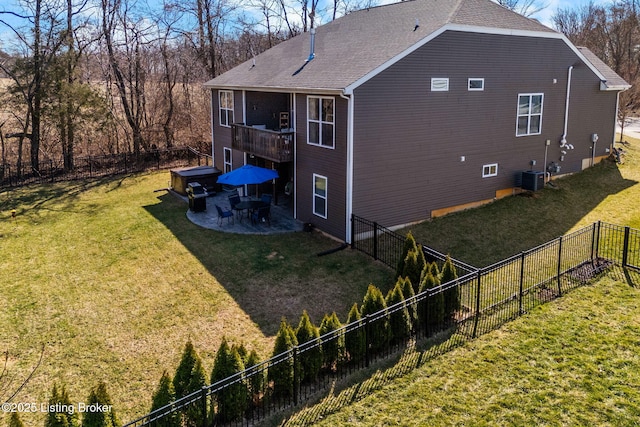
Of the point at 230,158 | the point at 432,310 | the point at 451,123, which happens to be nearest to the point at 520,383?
the point at 432,310

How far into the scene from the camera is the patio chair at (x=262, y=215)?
1661 cm

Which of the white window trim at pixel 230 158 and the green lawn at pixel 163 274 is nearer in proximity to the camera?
the green lawn at pixel 163 274

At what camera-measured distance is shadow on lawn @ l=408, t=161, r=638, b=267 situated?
14.0 meters

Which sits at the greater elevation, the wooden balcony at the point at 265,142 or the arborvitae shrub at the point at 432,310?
→ the wooden balcony at the point at 265,142

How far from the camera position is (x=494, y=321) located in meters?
9.65

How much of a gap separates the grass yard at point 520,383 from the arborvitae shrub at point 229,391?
0.79 metres

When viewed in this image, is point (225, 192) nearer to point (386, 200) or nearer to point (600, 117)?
point (386, 200)

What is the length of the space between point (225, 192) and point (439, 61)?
10627 millimetres

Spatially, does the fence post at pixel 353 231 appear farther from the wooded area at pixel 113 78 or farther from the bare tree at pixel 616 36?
the bare tree at pixel 616 36

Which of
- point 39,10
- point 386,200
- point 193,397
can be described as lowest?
point 193,397

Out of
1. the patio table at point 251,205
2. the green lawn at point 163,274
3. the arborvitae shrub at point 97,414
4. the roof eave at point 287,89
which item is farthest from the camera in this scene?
the patio table at point 251,205

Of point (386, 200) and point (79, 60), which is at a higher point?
point (79, 60)

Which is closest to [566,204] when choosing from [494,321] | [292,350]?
[494,321]

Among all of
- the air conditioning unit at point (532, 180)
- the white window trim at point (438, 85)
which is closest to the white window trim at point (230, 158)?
the white window trim at point (438, 85)
